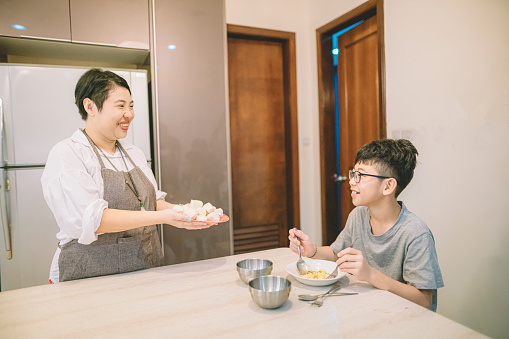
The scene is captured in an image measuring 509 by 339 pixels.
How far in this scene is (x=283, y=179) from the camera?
12.0 ft

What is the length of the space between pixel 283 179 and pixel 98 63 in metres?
2.03

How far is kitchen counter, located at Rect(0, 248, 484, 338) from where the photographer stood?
36.7 inches

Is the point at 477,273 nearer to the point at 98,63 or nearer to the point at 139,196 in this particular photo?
the point at 139,196

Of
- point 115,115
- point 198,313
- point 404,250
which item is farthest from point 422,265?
point 115,115

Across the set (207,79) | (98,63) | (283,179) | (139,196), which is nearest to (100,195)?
(139,196)

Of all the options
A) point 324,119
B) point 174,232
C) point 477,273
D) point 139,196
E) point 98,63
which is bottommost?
point 477,273

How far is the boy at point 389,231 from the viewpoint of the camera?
4.20 ft

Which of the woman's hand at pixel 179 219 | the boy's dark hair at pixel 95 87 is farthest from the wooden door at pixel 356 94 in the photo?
the boy's dark hair at pixel 95 87

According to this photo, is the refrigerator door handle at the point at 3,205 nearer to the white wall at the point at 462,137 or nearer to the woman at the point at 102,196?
the woman at the point at 102,196

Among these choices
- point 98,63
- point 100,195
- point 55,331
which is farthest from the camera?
point 98,63

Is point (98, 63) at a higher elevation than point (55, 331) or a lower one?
higher

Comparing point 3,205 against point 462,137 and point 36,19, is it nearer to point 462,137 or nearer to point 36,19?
point 36,19

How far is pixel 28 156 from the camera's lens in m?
2.23

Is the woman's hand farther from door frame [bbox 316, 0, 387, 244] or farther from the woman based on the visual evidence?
door frame [bbox 316, 0, 387, 244]
